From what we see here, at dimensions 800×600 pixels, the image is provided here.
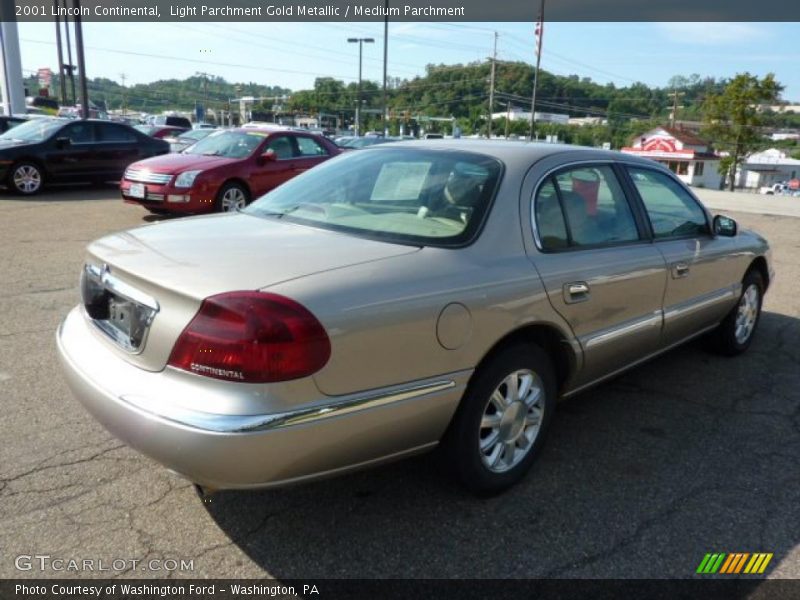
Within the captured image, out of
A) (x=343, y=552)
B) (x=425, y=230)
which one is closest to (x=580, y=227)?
(x=425, y=230)

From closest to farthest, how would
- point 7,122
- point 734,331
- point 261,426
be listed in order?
point 261,426
point 734,331
point 7,122

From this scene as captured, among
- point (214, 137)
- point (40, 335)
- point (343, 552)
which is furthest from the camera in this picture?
point (214, 137)

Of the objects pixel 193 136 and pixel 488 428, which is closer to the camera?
pixel 488 428

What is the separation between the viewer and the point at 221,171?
9430 mm

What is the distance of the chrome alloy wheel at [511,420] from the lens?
2.80 m

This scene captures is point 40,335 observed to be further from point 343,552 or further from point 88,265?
point 343,552

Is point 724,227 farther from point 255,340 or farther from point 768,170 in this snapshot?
point 768,170

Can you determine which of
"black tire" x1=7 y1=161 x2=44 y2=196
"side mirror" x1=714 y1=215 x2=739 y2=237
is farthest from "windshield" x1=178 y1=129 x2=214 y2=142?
"side mirror" x1=714 y1=215 x2=739 y2=237

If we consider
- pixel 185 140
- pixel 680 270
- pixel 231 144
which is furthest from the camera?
pixel 185 140

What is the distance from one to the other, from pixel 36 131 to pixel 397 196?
11.5 m

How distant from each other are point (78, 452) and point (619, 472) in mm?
2630

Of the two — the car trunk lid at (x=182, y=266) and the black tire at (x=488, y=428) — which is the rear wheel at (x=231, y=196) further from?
the black tire at (x=488, y=428)

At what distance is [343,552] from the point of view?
2.50 m

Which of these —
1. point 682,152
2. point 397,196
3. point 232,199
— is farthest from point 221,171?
point 682,152
